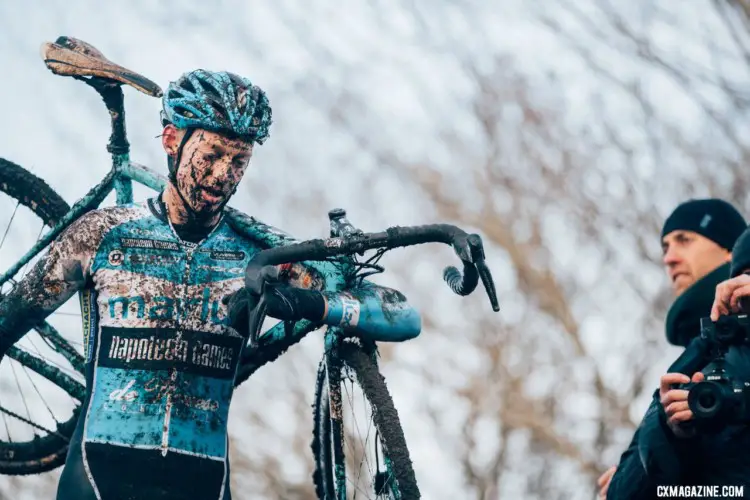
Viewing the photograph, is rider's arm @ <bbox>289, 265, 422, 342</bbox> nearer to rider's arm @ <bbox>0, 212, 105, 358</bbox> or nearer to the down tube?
the down tube

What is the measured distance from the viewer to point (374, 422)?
6312 millimetres

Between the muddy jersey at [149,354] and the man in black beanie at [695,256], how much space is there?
165 cm

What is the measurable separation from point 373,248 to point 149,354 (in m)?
1.03

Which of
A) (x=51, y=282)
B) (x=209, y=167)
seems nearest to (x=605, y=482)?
(x=209, y=167)

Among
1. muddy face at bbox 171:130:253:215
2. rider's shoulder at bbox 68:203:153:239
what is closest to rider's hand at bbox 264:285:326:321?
muddy face at bbox 171:130:253:215

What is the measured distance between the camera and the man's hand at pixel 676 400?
528 cm

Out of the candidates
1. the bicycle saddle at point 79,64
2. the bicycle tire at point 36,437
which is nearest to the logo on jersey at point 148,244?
the bicycle saddle at point 79,64

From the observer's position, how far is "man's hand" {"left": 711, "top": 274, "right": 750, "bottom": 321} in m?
5.37

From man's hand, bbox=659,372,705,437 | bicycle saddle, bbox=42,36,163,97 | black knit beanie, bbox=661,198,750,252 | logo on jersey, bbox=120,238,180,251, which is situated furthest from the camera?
bicycle saddle, bbox=42,36,163,97

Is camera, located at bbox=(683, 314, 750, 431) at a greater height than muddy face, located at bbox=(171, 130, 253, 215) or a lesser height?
lesser

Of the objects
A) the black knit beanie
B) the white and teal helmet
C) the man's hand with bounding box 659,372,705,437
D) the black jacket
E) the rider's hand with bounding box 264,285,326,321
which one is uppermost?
the white and teal helmet

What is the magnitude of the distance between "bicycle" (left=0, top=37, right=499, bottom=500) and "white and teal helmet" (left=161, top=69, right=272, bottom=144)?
35cm

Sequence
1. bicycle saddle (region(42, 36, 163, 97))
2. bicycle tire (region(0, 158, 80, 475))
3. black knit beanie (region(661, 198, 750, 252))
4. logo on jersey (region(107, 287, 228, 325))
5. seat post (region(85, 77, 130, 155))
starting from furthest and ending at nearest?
bicycle tire (region(0, 158, 80, 475)), seat post (region(85, 77, 130, 155)), bicycle saddle (region(42, 36, 163, 97)), black knit beanie (region(661, 198, 750, 252)), logo on jersey (region(107, 287, 228, 325))

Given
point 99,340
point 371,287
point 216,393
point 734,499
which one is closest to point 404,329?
point 371,287
